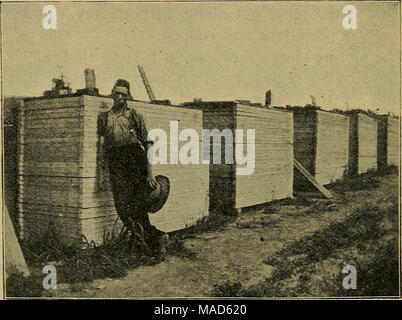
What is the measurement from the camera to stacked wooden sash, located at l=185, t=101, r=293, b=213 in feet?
26.7

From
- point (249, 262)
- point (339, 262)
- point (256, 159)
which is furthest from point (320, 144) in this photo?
point (249, 262)

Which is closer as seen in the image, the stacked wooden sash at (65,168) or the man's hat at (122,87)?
the stacked wooden sash at (65,168)

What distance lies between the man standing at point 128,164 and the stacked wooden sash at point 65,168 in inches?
5.2

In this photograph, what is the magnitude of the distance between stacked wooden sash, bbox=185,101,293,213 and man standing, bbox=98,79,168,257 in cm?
148

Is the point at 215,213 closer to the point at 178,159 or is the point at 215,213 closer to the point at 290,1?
the point at 178,159

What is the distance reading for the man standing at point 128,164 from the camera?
6297 mm

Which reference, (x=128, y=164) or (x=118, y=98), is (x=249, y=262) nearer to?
(x=128, y=164)

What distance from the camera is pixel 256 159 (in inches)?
346

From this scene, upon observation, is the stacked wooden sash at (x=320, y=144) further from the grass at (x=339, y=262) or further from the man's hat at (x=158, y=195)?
the man's hat at (x=158, y=195)

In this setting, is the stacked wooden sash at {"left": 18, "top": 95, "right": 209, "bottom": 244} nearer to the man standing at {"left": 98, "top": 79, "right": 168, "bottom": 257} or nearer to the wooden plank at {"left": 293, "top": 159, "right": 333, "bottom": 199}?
the man standing at {"left": 98, "top": 79, "right": 168, "bottom": 257}

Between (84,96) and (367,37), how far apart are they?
13.6 ft

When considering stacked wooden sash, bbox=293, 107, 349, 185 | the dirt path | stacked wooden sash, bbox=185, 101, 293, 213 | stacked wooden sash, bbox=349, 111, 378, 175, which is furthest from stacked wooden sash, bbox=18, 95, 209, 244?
stacked wooden sash, bbox=349, 111, 378, 175

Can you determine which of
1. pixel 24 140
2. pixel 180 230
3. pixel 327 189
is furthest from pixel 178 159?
pixel 327 189
